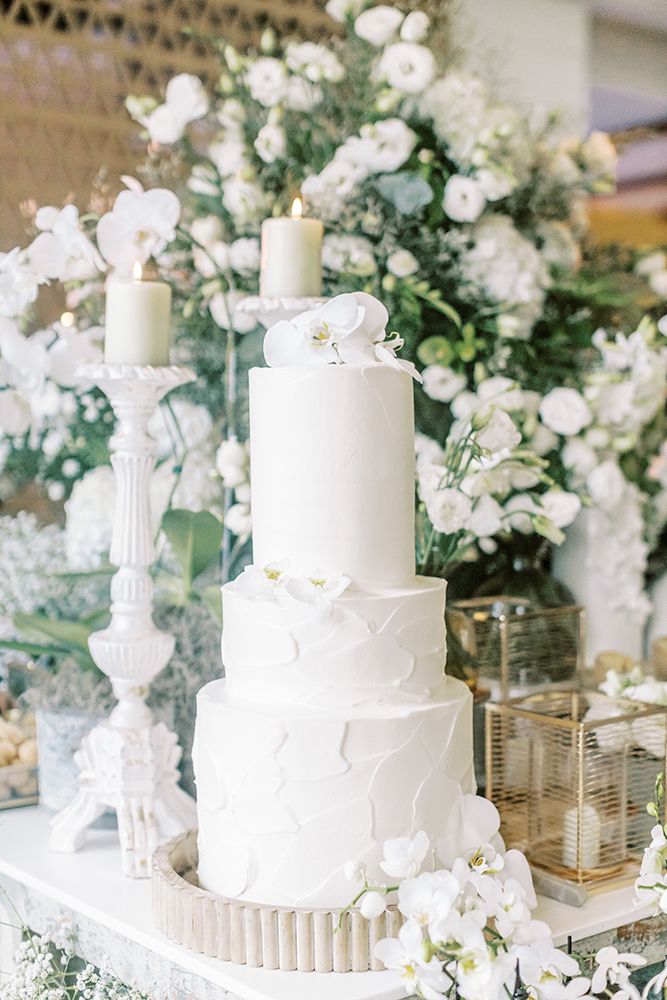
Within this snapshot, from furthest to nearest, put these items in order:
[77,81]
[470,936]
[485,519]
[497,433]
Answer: [77,81] < [485,519] < [497,433] < [470,936]

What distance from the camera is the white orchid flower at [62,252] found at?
4.15 feet

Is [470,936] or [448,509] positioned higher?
[448,509]

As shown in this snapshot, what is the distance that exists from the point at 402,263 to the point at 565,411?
0.33 metres

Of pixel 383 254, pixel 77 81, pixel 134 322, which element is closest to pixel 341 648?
pixel 134 322

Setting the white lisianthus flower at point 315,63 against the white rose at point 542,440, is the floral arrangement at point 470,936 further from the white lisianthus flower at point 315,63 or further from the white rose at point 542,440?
the white lisianthus flower at point 315,63

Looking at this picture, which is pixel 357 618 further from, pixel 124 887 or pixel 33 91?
pixel 33 91

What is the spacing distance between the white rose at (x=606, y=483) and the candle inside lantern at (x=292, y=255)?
1.95 ft

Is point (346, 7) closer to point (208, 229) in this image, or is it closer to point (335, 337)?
point (208, 229)

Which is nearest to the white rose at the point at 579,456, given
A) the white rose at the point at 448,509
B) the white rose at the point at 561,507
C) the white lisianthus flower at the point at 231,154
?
the white rose at the point at 561,507

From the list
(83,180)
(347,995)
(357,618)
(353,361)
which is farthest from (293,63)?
(347,995)

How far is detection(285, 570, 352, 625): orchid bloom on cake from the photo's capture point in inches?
38.0

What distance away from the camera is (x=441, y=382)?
5.31 ft

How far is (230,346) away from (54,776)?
639mm

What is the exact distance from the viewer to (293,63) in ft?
5.25
